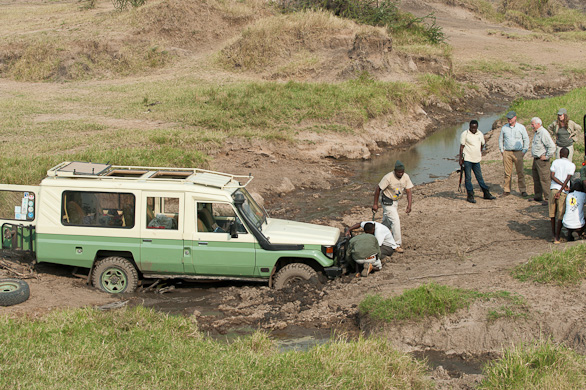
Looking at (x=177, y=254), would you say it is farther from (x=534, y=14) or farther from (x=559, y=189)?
(x=534, y=14)

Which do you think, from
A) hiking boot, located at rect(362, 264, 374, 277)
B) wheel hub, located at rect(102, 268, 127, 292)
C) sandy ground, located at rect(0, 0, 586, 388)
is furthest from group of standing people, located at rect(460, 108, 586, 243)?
wheel hub, located at rect(102, 268, 127, 292)

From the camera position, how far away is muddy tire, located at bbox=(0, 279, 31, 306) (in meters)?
8.25

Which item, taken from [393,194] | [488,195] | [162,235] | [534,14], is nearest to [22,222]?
[162,235]

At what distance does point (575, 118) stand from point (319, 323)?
49.1ft

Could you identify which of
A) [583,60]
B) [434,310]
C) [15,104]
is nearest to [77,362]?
→ [434,310]

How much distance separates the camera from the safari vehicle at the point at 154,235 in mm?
9266

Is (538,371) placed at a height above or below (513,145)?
below

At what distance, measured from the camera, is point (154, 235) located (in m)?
9.31

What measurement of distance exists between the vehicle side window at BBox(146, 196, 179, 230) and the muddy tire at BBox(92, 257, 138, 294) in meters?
0.75

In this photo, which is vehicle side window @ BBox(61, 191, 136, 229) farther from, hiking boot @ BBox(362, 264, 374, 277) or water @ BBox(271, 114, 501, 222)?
water @ BBox(271, 114, 501, 222)

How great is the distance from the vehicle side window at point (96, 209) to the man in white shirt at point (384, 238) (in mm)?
3757

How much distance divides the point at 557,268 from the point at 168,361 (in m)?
5.28

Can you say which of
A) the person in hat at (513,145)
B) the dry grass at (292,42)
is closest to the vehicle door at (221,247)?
the person in hat at (513,145)

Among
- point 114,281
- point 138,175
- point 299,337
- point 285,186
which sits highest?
point 138,175
